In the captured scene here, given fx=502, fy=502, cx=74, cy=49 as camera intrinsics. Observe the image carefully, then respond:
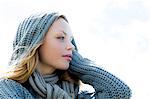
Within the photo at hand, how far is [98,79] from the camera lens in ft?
13.2

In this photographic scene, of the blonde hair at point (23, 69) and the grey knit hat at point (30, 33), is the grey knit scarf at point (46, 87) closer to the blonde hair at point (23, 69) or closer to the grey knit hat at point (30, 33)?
the blonde hair at point (23, 69)

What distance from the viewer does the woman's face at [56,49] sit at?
3.79 m

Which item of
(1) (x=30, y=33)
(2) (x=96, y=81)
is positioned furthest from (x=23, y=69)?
(2) (x=96, y=81)

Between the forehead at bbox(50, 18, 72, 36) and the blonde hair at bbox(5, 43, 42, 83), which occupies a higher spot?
the forehead at bbox(50, 18, 72, 36)

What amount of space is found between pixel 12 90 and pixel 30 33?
1.52 feet

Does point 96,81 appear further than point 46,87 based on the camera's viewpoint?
Yes

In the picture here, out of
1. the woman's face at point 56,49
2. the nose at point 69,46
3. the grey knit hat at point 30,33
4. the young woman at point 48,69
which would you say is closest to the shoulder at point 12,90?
the young woman at point 48,69

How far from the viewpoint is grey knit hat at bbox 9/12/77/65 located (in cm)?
379

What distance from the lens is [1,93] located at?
3.62 metres

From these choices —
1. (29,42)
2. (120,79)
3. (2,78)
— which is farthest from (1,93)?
(120,79)

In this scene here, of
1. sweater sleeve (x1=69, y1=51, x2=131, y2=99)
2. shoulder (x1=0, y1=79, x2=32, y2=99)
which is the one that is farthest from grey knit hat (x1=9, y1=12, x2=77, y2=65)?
sweater sleeve (x1=69, y1=51, x2=131, y2=99)

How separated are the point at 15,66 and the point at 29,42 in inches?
8.3

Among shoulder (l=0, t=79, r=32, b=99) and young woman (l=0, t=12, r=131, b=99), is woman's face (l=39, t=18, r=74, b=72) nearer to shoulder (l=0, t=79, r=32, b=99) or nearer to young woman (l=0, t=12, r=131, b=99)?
young woman (l=0, t=12, r=131, b=99)

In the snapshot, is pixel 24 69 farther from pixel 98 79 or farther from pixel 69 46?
pixel 98 79
